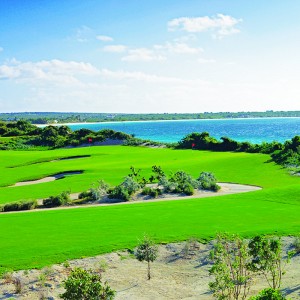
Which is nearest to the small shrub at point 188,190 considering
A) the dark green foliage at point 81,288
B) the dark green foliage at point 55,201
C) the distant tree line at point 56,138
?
the dark green foliage at point 55,201

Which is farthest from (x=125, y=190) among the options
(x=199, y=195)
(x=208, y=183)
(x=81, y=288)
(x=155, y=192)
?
(x=81, y=288)

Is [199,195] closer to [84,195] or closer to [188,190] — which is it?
[188,190]

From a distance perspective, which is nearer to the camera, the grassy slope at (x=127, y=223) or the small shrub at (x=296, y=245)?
the grassy slope at (x=127, y=223)

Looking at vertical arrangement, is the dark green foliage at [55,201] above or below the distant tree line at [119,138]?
below

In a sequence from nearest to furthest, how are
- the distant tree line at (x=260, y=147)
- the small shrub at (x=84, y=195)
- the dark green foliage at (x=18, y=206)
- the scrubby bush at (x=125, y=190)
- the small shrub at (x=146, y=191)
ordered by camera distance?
the dark green foliage at (x=18, y=206), the scrubby bush at (x=125, y=190), the small shrub at (x=84, y=195), the small shrub at (x=146, y=191), the distant tree line at (x=260, y=147)

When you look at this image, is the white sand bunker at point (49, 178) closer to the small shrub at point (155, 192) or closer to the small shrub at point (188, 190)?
the small shrub at point (155, 192)

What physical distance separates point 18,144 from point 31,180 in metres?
72.4

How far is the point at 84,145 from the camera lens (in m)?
118

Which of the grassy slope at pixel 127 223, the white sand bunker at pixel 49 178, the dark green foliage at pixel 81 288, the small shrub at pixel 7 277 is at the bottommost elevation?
the white sand bunker at pixel 49 178

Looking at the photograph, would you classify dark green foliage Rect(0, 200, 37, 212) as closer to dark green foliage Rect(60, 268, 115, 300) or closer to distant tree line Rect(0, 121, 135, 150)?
dark green foliage Rect(60, 268, 115, 300)

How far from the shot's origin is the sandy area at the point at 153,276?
18.4 meters

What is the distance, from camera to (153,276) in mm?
20453

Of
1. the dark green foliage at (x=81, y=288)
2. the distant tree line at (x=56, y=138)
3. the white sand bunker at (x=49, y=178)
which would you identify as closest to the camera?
the dark green foliage at (x=81, y=288)

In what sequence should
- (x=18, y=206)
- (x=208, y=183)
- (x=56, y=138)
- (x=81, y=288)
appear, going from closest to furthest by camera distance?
(x=81, y=288)
(x=18, y=206)
(x=208, y=183)
(x=56, y=138)
